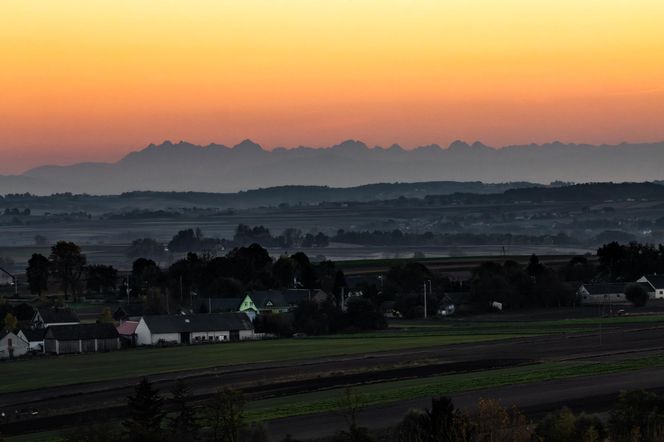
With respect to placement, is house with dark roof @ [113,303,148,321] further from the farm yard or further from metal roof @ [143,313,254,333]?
the farm yard

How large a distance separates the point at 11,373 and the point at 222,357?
39.8 ft

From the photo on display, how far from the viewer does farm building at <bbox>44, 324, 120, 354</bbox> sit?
291ft

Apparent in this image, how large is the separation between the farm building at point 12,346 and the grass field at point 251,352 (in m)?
4.50

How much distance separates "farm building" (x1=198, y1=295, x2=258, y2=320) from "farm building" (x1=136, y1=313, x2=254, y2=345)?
16.0 meters

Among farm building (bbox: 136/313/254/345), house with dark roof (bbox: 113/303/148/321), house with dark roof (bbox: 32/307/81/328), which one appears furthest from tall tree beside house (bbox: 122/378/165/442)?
house with dark roof (bbox: 113/303/148/321)

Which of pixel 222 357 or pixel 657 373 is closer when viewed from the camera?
pixel 657 373

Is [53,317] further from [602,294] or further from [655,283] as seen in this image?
[655,283]

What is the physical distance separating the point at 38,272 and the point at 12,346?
44220mm

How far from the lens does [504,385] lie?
191ft

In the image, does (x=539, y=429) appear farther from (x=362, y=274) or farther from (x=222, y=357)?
(x=362, y=274)

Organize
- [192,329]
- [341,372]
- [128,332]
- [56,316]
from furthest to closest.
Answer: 1. [56,316]
2. [192,329]
3. [128,332]
4. [341,372]

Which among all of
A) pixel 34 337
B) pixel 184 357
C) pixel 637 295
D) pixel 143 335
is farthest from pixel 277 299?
pixel 184 357

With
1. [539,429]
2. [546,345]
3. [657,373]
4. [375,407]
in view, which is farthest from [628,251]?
[539,429]

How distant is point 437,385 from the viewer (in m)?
58.8
